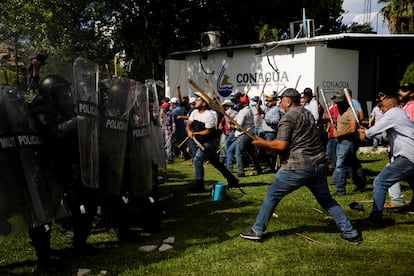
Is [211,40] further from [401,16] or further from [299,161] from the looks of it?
[299,161]

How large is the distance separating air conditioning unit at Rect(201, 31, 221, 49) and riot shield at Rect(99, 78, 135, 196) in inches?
542

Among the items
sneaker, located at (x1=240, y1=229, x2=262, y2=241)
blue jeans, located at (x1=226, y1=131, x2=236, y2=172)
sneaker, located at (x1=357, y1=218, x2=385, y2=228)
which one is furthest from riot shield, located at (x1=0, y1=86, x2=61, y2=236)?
blue jeans, located at (x1=226, y1=131, x2=236, y2=172)

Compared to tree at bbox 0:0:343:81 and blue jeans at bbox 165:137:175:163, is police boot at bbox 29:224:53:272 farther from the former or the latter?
tree at bbox 0:0:343:81

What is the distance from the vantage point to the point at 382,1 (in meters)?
24.0

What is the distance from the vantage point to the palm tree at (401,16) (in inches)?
846

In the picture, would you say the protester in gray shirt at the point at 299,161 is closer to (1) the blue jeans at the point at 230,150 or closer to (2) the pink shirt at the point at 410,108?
(2) the pink shirt at the point at 410,108

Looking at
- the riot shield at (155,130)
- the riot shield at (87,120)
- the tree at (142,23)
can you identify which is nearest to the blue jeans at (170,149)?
the riot shield at (155,130)

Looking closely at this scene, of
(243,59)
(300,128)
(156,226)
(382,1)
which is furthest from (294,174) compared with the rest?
(382,1)

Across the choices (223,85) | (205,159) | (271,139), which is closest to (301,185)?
(205,159)

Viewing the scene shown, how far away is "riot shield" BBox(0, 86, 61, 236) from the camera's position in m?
4.21

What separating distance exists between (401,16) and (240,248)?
19721mm

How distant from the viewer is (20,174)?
4.31 m

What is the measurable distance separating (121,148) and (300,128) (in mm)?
2118

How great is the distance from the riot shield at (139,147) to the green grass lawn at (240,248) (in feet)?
2.44
